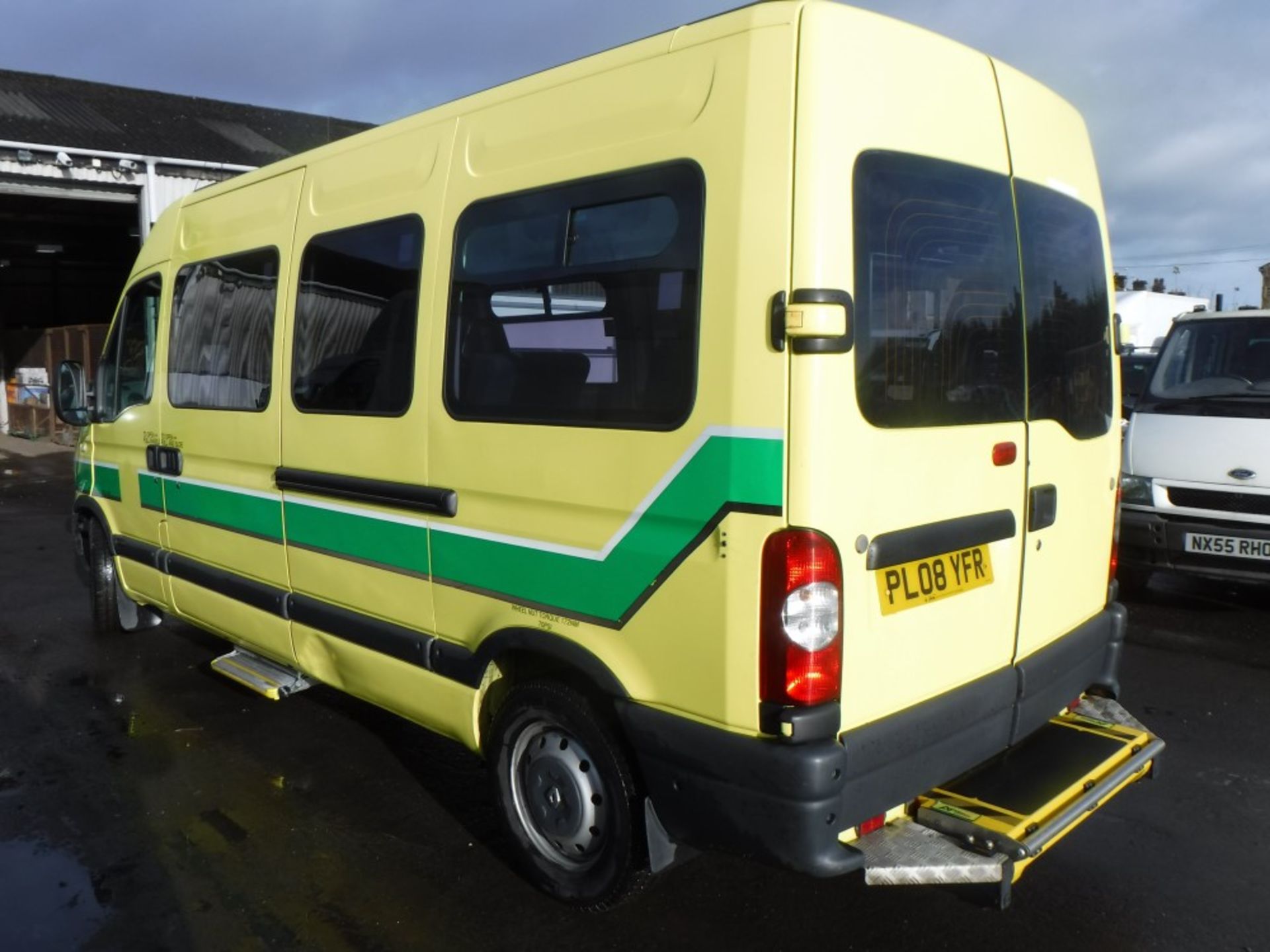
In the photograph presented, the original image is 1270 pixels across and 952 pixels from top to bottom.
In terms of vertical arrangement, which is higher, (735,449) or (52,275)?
(52,275)

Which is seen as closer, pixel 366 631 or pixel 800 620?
pixel 800 620

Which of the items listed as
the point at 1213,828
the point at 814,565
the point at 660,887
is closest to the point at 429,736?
the point at 660,887

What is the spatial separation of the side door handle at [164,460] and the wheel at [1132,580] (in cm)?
611

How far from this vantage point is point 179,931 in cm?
313

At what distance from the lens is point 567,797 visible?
3.13m

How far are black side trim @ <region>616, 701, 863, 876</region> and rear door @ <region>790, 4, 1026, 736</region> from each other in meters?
0.19

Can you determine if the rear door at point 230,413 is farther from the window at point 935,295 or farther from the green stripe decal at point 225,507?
the window at point 935,295

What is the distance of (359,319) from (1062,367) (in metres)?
2.50

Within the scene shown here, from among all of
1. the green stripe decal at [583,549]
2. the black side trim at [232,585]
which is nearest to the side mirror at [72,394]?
the black side trim at [232,585]

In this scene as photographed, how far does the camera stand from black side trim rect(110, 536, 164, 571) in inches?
212

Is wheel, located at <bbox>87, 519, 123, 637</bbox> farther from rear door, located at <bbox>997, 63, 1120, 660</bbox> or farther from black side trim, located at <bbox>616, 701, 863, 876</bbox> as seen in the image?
rear door, located at <bbox>997, 63, 1120, 660</bbox>

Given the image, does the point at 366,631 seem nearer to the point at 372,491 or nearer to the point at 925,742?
the point at 372,491

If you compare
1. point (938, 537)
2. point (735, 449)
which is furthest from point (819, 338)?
point (938, 537)

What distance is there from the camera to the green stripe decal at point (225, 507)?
435 cm
